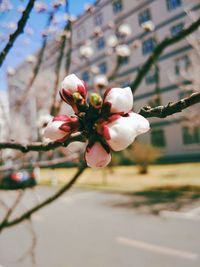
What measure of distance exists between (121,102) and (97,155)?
15 centimetres

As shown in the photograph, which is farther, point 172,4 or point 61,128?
point 172,4

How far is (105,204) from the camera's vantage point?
513 inches

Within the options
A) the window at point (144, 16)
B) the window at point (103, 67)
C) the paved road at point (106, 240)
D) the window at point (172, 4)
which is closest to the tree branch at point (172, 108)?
the paved road at point (106, 240)

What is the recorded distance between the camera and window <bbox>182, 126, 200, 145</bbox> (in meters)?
28.4

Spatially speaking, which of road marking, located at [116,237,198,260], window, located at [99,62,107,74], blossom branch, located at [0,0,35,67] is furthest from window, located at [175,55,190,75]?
blossom branch, located at [0,0,35,67]

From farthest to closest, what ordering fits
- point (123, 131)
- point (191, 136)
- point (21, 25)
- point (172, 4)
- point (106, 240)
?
point (191, 136), point (172, 4), point (106, 240), point (21, 25), point (123, 131)

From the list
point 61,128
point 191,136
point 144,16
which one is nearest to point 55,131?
point 61,128

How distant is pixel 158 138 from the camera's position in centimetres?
3144

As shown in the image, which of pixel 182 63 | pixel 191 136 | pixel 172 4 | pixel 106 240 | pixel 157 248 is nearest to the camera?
pixel 157 248

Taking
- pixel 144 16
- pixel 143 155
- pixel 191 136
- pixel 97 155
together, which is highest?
pixel 144 16

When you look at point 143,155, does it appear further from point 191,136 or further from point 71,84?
point 71,84

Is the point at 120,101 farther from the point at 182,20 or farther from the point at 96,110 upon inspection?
the point at 182,20

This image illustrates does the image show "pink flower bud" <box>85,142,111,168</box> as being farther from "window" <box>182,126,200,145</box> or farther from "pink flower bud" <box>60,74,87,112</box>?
"window" <box>182,126,200,145</box>

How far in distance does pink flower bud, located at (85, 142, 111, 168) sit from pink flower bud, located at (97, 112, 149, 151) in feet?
0.16
